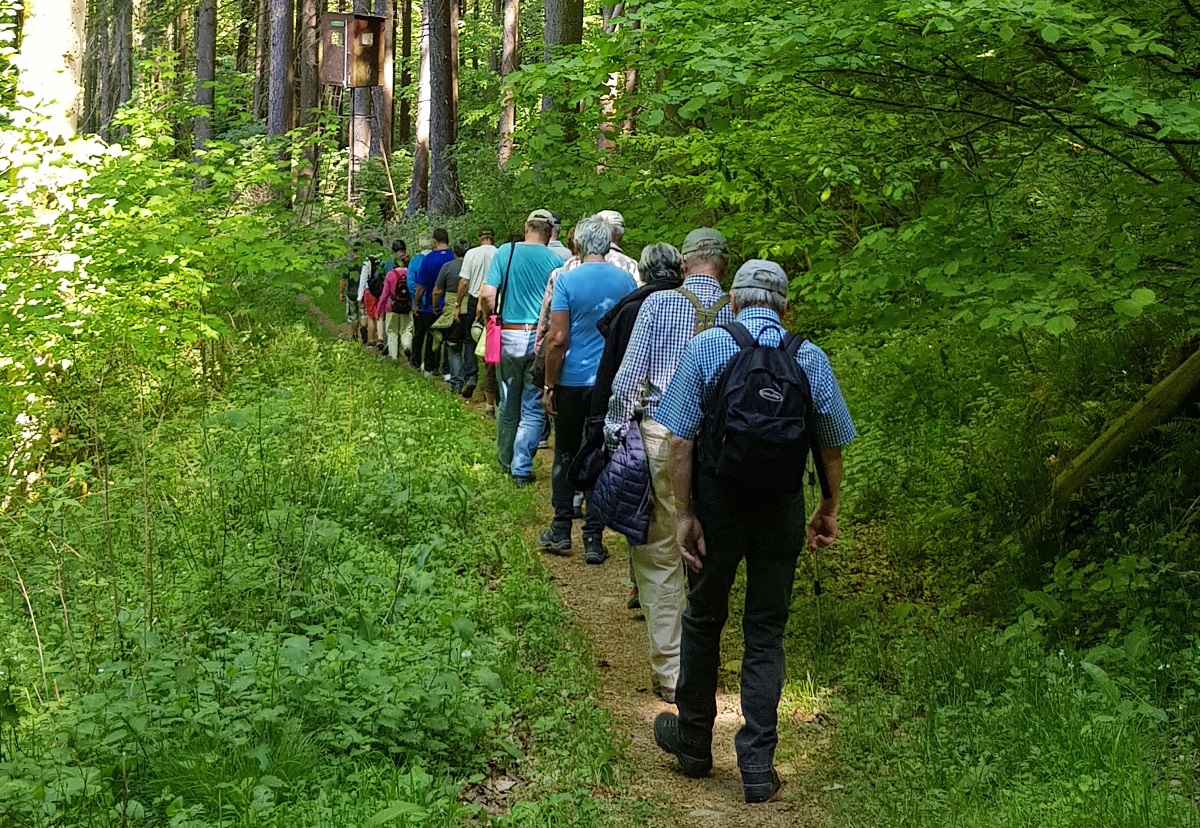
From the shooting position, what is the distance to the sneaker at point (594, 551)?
7.88 metres

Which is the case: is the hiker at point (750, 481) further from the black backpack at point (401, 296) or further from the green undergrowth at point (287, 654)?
the black backpack at point (401, 296)

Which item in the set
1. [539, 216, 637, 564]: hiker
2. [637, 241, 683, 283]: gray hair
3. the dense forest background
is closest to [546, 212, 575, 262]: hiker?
the dense forest background

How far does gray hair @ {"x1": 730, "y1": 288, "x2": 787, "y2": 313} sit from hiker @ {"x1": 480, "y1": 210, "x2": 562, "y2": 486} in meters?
4.59

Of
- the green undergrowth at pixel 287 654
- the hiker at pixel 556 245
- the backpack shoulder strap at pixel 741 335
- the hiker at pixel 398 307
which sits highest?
the backpack shoulder strap at pixel 741 335

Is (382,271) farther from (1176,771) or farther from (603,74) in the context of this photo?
(1176,771)

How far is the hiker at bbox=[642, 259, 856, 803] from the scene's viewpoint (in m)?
4.45

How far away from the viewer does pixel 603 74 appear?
22.3ft

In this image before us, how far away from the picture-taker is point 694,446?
4.73 meters

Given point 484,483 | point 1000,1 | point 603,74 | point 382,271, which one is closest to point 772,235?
point 603,74

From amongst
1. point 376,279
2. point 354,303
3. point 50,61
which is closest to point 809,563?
point 50,61

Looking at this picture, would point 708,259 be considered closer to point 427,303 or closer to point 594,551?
point 594,551

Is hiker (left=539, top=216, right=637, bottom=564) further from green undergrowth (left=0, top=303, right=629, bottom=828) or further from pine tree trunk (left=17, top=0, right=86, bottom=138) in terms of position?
pine tree trunk (left=17, top=0, right=86, bottom=138)

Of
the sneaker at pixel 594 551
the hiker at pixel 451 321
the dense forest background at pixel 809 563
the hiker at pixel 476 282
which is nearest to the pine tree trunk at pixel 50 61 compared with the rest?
the dense forest background at pixel 809 563

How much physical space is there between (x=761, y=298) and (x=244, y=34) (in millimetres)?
42360
